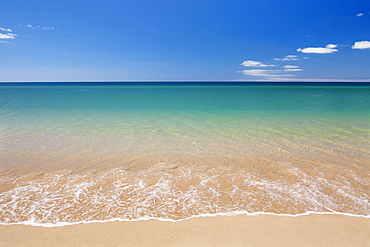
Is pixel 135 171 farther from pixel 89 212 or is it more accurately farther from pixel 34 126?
pixel 34 126

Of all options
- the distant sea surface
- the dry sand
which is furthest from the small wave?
the dry sand

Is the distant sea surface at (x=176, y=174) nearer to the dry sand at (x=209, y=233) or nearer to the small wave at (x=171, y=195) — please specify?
the small wave at (x=171, y=195)

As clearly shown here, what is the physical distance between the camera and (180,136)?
34.9 feet

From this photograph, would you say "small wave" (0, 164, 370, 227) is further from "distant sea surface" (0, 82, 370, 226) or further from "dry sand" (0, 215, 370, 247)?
"dry sand" (0, 215, 370, 247)

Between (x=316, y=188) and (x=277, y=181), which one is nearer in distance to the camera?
(x=316, y=188)

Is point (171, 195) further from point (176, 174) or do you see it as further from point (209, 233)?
point (209, 233)

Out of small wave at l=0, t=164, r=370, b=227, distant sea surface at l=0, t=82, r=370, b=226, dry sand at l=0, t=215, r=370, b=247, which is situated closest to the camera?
dry sand at l=0, t=215, r=370, b=247

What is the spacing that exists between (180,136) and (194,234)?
23.2 ft

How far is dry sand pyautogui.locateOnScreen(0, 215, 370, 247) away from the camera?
349 centimetres

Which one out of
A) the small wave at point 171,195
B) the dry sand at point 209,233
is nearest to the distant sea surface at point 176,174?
the small wave at point 171,195

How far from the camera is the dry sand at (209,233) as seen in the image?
349cm

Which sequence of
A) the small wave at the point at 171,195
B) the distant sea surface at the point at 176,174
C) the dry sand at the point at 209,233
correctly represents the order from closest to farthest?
the dry sand at the point at 209,233, the small wave at the point at 171,195, the distant sea surface at the point at 176,174

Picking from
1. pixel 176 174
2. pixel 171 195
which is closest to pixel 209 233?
pixel 171 195

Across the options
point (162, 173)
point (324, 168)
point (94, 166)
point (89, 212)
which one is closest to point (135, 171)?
point (162, 173)
